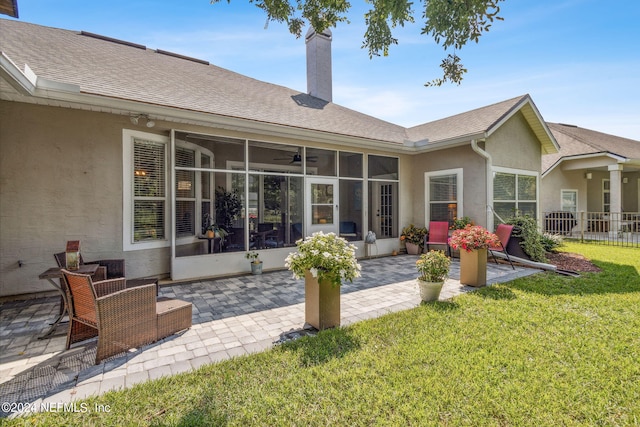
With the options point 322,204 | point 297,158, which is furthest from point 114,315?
point 297,158

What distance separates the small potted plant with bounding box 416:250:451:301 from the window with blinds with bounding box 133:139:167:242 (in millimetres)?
5212

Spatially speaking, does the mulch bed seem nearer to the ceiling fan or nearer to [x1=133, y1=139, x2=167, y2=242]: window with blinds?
the ceiling fan

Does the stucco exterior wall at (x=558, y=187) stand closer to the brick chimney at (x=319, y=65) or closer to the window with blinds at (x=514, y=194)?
the window with blinds at (x=514, y=194)

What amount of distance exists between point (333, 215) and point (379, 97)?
15.5 feet

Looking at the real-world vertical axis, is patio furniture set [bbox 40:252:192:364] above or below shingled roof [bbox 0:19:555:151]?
below

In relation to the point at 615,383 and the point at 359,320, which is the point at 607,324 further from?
the point at 359,320

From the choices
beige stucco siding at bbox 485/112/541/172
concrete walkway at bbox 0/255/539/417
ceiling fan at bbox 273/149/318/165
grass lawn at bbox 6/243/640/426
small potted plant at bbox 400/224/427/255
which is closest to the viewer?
grass lawn at bbox 6/243/640/426

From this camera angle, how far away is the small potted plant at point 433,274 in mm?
4609

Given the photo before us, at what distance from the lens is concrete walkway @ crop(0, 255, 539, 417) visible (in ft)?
8.65

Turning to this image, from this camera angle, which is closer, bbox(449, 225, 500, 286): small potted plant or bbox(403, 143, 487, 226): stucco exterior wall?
bbox(449, 225, 500, 286): small potted plant

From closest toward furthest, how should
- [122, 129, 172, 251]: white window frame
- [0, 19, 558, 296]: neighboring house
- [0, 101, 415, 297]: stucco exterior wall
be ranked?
[0, 101, 415, 297]: stucco exterior wall → [0, 19, 558, 296]: neighboring house → [122, 129, 172, 251]: white window frame

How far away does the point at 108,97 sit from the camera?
4.72 m

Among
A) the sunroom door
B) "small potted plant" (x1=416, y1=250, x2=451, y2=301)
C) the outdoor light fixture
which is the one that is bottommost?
"small potted plant" (x1=416, y1=250, x2=451, y2=301)

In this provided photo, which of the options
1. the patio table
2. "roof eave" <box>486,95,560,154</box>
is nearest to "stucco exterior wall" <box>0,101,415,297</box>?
the patio table
